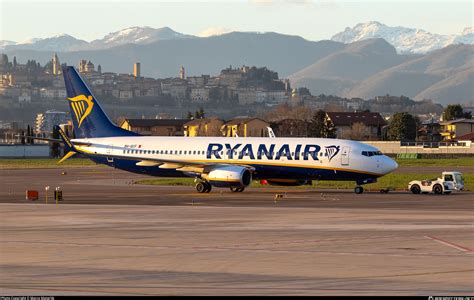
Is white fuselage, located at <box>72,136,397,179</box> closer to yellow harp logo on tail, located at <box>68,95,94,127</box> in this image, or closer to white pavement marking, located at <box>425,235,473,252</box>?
yellow harp logo on tail, located at <box>68,95,94,127</box>

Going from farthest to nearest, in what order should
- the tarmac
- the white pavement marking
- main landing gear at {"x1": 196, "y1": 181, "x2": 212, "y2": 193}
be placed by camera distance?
1. main landing gear at {"x1": 196, "y1": 181, "x2": 212, "y2": 193}
2. the white pavement marking
3. the tarmac

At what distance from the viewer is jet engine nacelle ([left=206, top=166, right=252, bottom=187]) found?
74.4 metres

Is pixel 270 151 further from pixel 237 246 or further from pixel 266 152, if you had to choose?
pixel 237 246

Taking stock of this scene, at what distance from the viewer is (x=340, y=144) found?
74.8 m

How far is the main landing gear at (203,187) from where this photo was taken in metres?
77.0

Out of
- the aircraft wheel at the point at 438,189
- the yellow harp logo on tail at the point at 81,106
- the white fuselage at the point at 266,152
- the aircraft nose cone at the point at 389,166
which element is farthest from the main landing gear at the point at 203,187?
the aircraft wheel at the point at 438,189

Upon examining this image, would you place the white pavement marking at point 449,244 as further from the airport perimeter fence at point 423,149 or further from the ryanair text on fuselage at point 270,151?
the airport perimeter fence at point 423,149

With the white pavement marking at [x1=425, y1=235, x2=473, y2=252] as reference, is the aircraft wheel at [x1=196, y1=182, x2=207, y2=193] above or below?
below

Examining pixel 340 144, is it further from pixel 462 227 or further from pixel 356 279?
pixel 356 279

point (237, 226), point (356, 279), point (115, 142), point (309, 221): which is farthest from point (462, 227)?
point (115, 142)

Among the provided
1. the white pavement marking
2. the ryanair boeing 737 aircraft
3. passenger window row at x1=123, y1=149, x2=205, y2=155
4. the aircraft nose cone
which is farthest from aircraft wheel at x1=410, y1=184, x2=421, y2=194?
the white pavement marking

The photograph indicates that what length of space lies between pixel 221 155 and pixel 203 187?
9.85 ft

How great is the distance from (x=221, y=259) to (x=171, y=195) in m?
38.6

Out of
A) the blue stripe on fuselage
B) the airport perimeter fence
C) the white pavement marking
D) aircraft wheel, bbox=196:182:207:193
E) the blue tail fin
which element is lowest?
the airport perimeter fence
